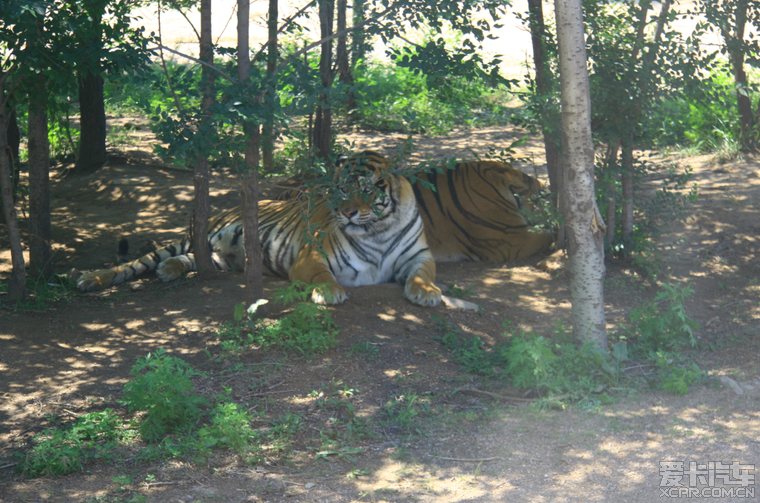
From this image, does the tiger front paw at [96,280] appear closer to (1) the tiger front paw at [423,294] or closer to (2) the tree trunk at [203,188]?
(2) the tree trunk at [203,188]

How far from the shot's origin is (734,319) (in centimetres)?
457

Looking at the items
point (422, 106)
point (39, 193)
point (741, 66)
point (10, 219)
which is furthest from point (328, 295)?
point (422, 106)

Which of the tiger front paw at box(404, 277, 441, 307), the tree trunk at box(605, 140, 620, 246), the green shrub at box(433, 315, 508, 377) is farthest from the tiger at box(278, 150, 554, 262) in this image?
the green shrub at box(433, 315, 508, 377)

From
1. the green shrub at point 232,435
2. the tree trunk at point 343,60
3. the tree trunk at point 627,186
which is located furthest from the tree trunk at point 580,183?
the tree trunk at point 343,60

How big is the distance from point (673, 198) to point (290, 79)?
3.40m

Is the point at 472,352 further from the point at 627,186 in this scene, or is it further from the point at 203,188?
the point at 203,188

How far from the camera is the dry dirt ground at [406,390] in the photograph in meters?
2.75

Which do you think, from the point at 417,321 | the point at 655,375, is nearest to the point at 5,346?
the point at 417,321

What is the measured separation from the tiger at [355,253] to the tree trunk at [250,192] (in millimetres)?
448

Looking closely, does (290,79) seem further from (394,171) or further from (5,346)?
(5,346)

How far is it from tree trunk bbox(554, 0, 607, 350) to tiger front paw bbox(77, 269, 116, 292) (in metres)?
3.74

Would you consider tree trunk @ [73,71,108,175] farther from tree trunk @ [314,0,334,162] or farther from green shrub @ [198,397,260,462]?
→ green shrub @ [198,397,260,462]

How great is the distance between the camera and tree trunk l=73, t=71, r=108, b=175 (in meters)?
8.38

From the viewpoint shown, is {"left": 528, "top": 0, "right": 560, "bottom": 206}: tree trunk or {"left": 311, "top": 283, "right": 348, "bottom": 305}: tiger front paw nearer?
{"left": 311, "top": 283, "right": 348, "bottom": 305}: tiger front paw
